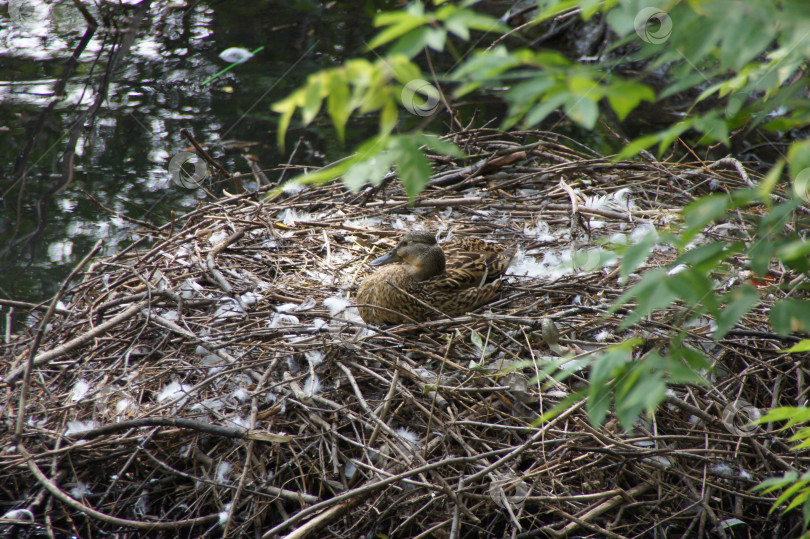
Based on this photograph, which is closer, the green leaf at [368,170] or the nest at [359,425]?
the green leaf at [368,170]

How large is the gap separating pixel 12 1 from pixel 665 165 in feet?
25.3

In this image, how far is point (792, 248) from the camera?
114 cm

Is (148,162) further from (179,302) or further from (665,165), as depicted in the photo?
(665,165)

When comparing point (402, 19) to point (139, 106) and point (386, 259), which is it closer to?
point (386, 259)

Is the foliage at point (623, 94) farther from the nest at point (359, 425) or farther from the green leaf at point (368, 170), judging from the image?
the nest at point (359, 425)

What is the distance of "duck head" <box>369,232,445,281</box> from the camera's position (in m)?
3.49

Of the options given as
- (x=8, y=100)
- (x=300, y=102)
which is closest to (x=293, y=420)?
(x=300, y=102)

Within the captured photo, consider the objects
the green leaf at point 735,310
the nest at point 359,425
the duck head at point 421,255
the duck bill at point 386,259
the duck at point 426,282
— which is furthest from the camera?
the duck bill at point 386,259

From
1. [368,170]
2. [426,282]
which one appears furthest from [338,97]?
[426,282]

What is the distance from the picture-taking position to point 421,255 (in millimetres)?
3498

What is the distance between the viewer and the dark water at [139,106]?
555 cm

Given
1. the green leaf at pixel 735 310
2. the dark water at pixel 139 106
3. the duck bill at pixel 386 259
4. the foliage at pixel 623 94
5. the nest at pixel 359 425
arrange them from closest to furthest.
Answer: the foliage at pixel 623 94 < the green leaf at pixel 735 310 < the nest at pixel 359 425 < the duck bill at pixel 386 259 < the dark water at pixel 139 106

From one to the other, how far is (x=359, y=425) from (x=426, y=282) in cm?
97

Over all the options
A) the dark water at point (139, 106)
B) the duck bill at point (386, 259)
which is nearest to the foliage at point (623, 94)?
the duck bill at point (386, 259)
